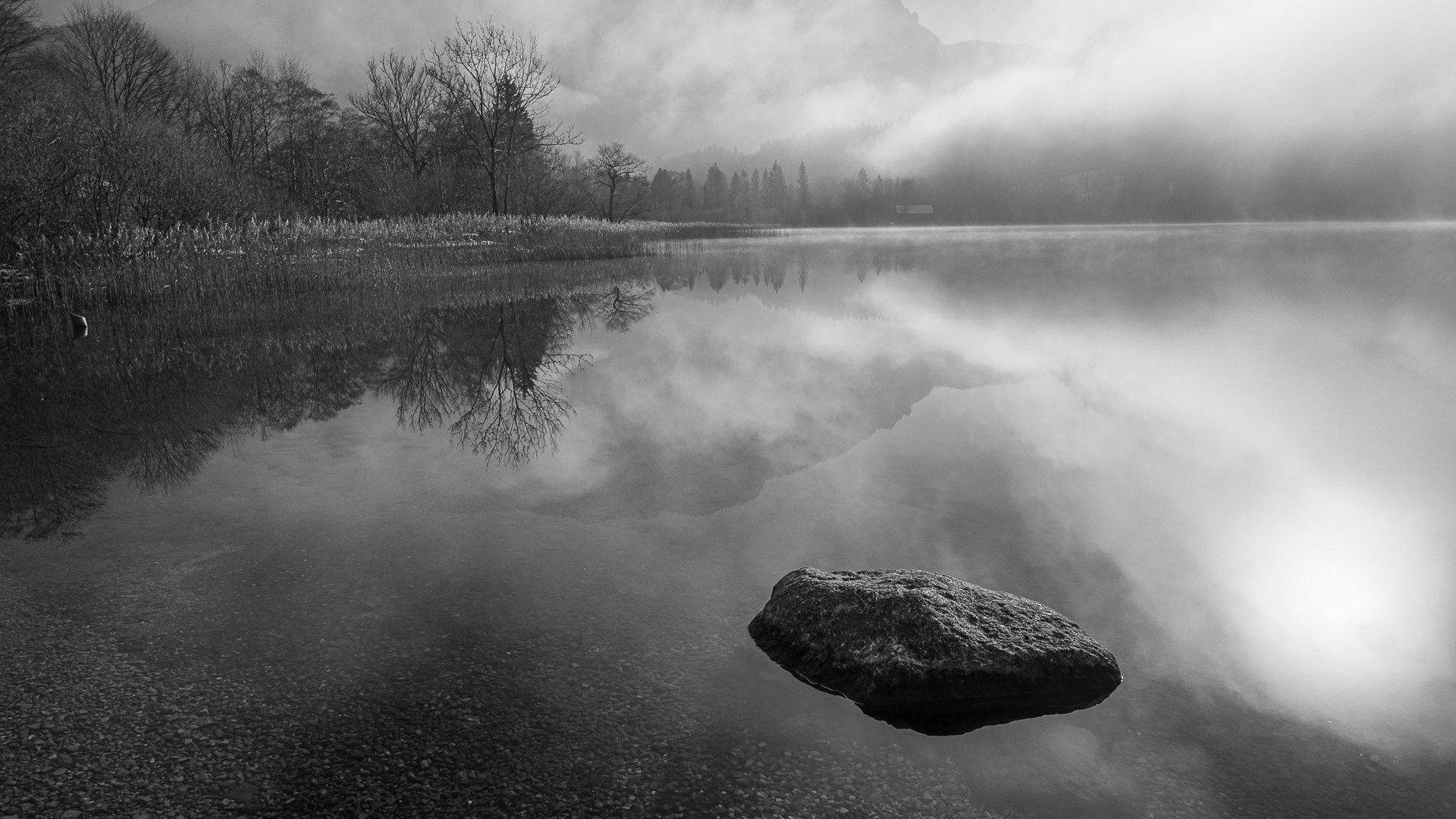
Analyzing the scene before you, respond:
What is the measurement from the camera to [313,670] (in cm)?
390

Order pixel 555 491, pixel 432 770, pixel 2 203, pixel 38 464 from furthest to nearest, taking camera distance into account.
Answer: pixel 2 203
pixel 38 464
pixel 555 491
pixel 432 770

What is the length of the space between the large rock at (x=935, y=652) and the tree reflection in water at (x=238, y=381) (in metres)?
4.11

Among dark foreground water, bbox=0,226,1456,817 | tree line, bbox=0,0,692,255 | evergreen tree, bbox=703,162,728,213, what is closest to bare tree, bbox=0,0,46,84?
tree line, bbox=0,0,692,255

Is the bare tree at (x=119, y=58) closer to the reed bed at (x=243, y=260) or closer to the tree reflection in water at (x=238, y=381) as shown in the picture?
the reed bed at (x=243, y=260)

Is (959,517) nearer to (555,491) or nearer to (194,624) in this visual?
(555,491)

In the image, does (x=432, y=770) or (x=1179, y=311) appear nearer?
(x=432, y=770)

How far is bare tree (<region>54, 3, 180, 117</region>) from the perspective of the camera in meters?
51.0

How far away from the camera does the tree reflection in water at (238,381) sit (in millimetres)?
7152

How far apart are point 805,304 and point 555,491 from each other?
13785 millimetres

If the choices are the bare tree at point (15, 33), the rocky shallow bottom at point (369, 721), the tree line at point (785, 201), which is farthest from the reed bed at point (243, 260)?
the tree line at point (785, 201)

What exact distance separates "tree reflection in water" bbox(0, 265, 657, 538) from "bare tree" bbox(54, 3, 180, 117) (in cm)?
4524

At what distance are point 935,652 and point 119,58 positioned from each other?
69318 mm

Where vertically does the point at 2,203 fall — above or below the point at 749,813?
above

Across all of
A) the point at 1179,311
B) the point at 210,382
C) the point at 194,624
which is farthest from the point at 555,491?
the point at 1179,311
